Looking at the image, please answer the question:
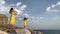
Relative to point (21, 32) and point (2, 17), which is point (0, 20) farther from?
point (21, 32)

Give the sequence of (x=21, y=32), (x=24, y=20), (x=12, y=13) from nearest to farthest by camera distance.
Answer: (x=12, y=13), (x=21, y=32), (x=24, y=20)

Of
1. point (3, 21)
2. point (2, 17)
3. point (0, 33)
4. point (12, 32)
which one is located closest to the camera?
point (0, 33)

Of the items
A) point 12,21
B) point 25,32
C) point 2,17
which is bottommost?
point 25,32

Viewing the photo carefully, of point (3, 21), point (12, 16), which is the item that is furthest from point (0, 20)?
point (12, 16)

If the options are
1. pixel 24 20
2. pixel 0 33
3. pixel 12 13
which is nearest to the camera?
pixel 0 33

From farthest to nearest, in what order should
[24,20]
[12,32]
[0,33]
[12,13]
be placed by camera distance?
[24,20]
[12,13]
[12,32]
[0,33]

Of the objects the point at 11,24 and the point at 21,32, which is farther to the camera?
the point at 21,32

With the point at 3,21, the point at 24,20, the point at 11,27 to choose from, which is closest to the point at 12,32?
the point at 11,27

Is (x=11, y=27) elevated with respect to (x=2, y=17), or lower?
lower

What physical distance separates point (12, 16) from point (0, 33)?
1.96m

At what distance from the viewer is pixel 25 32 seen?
1316cm

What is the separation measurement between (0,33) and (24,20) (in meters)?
5.88

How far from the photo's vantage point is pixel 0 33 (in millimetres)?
10219

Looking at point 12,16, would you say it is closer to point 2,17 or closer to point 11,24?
point 11,24
